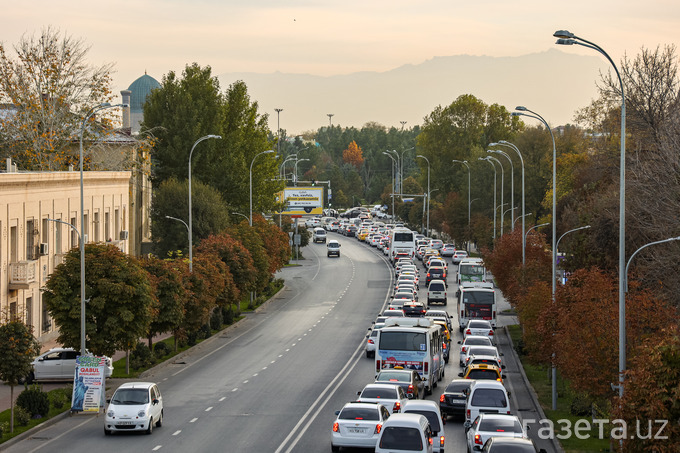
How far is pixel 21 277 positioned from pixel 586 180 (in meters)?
40.2

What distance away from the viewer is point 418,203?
467 ft

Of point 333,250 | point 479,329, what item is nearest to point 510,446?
point 479,329

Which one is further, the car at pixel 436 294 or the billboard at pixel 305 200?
the billboard at pixel 305 200

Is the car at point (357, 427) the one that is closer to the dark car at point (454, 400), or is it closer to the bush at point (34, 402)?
the dark car at point (454, 400)

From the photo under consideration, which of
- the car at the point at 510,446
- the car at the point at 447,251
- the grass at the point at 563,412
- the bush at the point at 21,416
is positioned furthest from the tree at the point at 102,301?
the car at the point at 447,251

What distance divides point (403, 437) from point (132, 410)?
10.2 m

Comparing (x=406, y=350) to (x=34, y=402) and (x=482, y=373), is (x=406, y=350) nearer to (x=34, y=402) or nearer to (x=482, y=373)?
(x=482, y=373)

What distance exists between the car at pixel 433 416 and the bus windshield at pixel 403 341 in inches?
391

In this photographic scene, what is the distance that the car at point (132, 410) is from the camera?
94.3 feet

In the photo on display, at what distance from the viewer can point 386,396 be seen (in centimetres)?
2869

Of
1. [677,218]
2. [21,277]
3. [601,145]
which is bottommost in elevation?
[21,277]

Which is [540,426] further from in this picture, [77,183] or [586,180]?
[586,180]

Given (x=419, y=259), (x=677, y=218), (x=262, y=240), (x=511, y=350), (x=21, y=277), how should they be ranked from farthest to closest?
(x=419, y=259)
(x=262, y=240)
(x=511, y=350)
(x=21, y=277)
(x=677, y=218)

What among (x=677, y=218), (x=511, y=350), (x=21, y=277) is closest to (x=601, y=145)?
(x=511, y=350)
